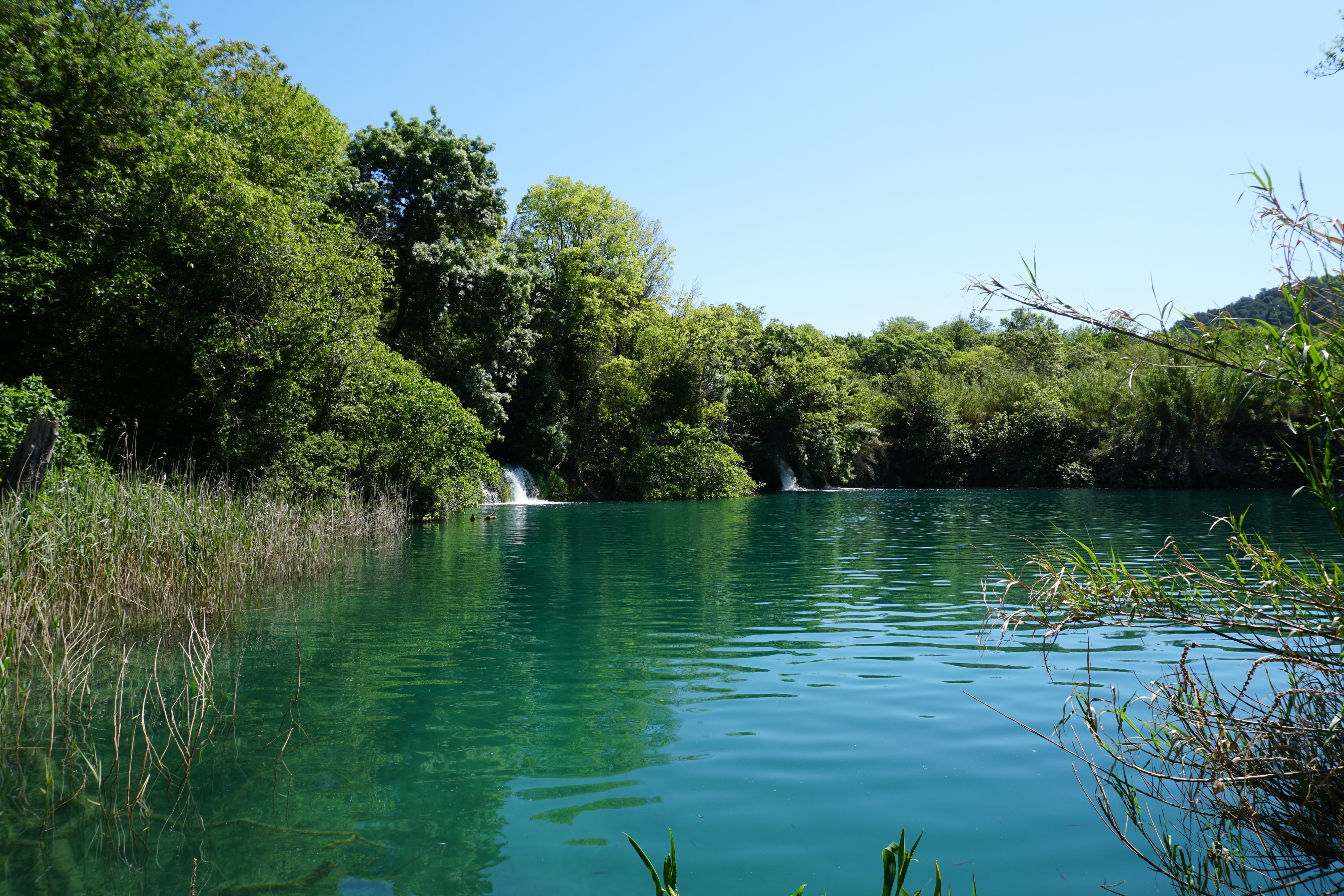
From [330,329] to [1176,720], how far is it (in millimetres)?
16803

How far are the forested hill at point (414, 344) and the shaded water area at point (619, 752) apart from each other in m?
2.52

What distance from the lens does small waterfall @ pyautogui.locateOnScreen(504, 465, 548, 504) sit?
1329 inches

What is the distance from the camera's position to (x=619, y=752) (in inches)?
200

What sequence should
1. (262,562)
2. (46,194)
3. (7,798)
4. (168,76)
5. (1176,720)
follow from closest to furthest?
1. (7,798)
2. (1176,720)
3. (262,562)
4. (46,194)
5. (168,76)

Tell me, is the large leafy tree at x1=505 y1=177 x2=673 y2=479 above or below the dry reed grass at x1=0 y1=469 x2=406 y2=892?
above

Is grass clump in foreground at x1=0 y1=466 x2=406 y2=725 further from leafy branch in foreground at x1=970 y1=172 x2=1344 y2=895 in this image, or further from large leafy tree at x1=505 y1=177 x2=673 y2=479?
large leafy tree at x1=505 y1=177 x2=673 y2=479

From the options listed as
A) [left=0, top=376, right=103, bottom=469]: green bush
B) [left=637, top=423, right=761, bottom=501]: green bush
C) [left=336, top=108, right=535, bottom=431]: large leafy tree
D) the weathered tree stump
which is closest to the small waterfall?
[left=336, top=108, right=535, bottom=431]: large leafy tree

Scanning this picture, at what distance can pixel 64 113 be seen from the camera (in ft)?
48.1

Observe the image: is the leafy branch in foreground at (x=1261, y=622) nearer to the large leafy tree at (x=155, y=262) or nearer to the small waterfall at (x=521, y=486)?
the large leafy tree at (x=155, y=262)

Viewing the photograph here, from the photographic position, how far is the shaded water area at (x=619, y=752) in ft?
11.8

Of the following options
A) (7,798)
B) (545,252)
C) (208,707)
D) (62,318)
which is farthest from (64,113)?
(545,252)

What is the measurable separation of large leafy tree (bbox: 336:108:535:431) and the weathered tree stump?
18716 mm

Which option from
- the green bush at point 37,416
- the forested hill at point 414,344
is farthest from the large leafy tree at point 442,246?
the green bush at point 37,416

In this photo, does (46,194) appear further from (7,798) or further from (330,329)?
(7,798)
